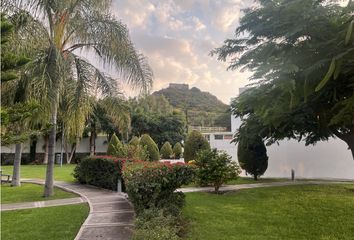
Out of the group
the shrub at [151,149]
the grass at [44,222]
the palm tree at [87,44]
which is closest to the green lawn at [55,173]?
the shrub at [151,149]

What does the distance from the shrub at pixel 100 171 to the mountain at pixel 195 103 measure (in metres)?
41.2

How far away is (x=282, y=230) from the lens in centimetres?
676

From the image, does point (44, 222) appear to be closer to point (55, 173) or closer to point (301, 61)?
point (301, 61)

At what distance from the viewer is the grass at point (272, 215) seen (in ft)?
21.4

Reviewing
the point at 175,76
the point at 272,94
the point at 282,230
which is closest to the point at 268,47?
the point at 272,94

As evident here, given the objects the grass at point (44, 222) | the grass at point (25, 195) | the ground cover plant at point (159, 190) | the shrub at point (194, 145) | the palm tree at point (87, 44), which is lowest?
the grass at point (44, 222)

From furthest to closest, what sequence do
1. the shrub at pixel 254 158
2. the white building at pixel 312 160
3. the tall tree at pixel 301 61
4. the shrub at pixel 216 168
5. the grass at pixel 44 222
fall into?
1. the white building at pixel 312 160
2. the shrub at pixel 254 158
3. the shrub at pixel 216 168
4. the grass at pixel 44 222
5. the tall tree at pixel 301 61

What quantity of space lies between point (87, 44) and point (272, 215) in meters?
8.66

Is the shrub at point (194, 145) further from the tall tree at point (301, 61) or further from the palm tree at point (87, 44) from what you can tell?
the tall tree at point (301, 61)

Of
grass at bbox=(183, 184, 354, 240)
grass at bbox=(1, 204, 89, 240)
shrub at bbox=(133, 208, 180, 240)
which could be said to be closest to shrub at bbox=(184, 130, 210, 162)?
grass at bbox=(183, 184, 354, 240)

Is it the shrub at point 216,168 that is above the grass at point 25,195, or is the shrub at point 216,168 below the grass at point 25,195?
above

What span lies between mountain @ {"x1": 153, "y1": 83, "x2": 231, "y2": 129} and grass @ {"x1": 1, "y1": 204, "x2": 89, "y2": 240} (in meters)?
46.5

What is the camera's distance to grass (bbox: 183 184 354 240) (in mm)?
6527

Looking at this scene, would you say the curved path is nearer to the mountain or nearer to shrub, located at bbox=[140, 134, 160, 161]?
shrub, located at bbox=[140, 134, 160, 161]
